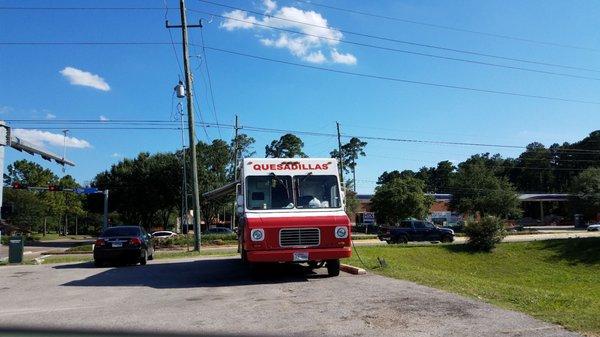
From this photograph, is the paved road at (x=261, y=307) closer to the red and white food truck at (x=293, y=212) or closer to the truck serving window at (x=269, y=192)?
the red and white food truck at (x=293, y=212)

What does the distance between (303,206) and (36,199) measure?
73.3 m

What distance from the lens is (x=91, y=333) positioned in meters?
2.48

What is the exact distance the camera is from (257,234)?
1196 cm

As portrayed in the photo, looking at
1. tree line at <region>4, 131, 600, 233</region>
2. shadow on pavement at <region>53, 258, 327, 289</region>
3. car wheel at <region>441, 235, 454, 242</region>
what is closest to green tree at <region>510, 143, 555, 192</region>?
tree line at <region>4, 131, 600, 233</region>

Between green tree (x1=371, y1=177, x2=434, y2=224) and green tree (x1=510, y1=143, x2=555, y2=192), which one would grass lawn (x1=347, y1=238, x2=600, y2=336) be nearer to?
green tree (x1=371, y1=177, x2=434, y2=224)

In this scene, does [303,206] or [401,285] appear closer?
[401,285]

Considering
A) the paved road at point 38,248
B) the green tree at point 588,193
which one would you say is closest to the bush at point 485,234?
the paved road at point 38,248

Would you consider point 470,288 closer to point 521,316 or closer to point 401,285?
point 401,285

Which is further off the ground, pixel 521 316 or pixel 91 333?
pixel 91 333

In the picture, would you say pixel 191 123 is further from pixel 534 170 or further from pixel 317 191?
pixel 534 170

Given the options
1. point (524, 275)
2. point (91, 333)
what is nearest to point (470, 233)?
point (524, 275)

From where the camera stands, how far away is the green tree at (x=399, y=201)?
58.2 m

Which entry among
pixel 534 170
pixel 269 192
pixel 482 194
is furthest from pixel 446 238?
pixel 534 170

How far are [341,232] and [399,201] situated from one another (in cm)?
4702
